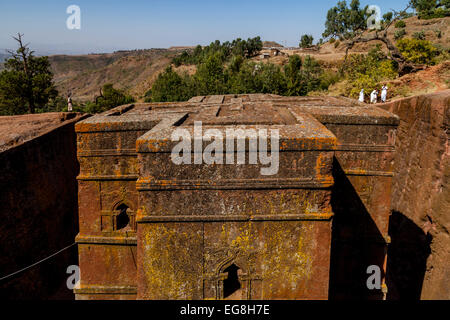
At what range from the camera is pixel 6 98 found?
23250 millimetres

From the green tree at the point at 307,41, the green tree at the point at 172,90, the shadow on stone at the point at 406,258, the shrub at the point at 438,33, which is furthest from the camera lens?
the green tree at the point at 307,41

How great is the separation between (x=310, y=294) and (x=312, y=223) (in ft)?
3.45

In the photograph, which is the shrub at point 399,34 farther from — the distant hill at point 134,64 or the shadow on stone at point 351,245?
the shadow on stone at point 351,245

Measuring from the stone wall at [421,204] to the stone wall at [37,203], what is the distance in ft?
31.1

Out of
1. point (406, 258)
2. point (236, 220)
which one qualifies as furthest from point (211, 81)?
A: point (236, 220)

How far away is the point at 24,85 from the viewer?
23.7 metres

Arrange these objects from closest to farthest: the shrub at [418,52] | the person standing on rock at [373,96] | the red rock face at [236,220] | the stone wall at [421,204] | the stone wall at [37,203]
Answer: the red rock face at [236,220]
the stone wall at [421,204]
the stone wall at [37,203]
the person standing on rock at [373,96]
the shrub at [418,52]

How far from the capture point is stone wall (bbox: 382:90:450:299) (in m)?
7.46

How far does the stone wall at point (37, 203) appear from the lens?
7.91 meters

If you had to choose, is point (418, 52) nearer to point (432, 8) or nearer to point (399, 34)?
point (399, 34)

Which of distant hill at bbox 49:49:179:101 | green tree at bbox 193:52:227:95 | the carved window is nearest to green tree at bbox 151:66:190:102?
green tree at bbox 193:52:227:95

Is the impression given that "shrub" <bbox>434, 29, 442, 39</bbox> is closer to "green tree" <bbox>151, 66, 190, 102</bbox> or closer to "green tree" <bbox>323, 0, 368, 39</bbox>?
"green tree" <bbox>323, 0, 368, 39</bbox>

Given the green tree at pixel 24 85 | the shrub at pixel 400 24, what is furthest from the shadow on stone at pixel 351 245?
the shrub at pixel 400 24

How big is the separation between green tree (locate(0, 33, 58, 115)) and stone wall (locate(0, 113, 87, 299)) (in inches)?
600
